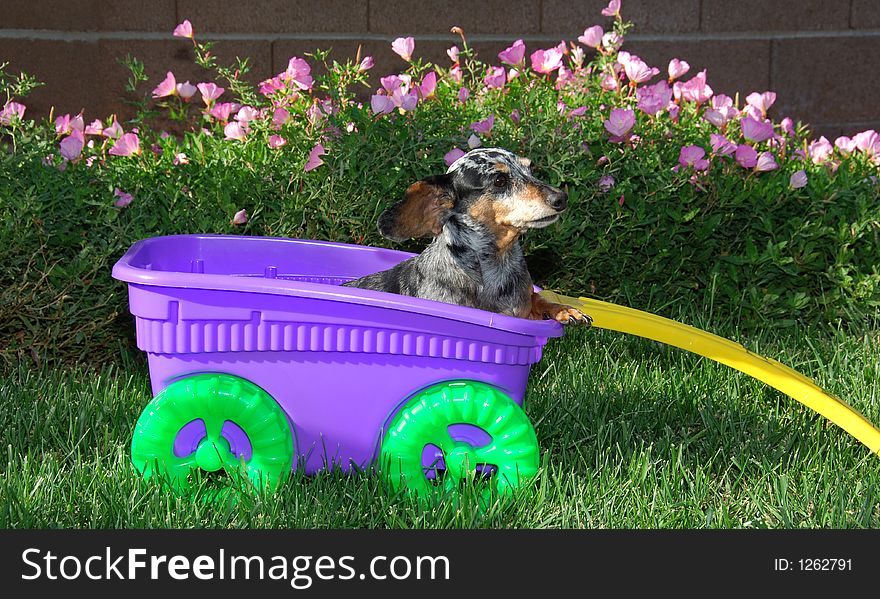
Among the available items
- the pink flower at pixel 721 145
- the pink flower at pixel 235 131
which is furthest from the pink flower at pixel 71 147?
the pink flower at pixel 721 145

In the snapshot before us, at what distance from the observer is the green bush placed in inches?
144

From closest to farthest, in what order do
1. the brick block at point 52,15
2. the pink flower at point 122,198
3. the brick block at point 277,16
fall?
the pink flower at point 122,198
the brick block at point 52,15
the brick block at point 277,16

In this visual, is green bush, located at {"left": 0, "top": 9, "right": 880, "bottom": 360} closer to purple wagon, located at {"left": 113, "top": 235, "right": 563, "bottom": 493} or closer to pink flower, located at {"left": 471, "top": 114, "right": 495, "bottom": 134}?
pink flower, located at {"left": 471, "top": 114, "right": 495, "bottom": 134}

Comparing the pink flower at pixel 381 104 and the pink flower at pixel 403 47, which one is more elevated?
the pink flower at pixel 403 47

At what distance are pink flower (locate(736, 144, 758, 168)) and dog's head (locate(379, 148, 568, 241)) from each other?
4.90 feet

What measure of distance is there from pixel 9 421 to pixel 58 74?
2214 millimetres

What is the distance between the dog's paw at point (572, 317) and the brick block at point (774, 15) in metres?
3.32

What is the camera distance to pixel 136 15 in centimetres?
488

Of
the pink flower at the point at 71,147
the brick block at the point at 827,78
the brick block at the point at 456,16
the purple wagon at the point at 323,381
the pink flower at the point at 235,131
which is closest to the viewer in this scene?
the purple wagon at the point at 323,381

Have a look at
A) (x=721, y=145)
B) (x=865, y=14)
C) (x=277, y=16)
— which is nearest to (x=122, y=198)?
(x=277, y=16)

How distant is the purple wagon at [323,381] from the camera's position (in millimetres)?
2615

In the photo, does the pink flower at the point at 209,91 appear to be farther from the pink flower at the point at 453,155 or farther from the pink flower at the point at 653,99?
the pink flower at the point at 653,99

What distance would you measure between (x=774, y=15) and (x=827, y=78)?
1.71 feet

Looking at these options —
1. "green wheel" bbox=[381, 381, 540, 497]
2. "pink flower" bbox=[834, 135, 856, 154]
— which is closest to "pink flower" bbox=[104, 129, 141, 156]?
"green wheel" bbox=[381, 381, 540, 497]
